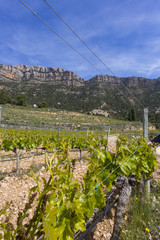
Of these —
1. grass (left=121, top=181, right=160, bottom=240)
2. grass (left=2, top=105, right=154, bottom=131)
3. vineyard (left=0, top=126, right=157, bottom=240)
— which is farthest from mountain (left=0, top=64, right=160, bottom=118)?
vineyard (left=0, top=126, right=157, bottom=240)

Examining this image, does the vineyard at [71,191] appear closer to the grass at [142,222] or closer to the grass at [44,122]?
the grass at [142,222]

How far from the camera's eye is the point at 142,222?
7.22ft

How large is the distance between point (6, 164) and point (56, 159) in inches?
257

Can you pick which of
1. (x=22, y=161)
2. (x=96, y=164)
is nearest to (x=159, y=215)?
(x=96, y=164)

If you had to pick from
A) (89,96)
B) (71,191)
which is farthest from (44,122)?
(89,96)

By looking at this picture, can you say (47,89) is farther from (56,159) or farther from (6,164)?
(56,159)

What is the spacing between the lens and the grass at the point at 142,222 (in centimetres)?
197

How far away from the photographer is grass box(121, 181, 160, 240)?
1.97 metres

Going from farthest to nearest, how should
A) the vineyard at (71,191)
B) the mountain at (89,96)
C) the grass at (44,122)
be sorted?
the mountain at (89,96) → the grass at (44,122) → the vineyard at (71,191)

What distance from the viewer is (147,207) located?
2553 millimetres

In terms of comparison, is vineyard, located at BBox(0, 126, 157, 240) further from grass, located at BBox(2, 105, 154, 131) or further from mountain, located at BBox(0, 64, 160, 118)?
mountain, located at BBox(0, 64, 160, 118)

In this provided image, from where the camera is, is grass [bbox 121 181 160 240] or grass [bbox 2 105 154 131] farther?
grass [bbox 2 105 154 131]

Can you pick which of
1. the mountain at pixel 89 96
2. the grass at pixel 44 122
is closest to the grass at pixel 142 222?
the grass at pixel 44 122

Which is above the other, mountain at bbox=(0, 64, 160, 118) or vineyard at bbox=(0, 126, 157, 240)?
mountain at bbox=(0, 64, 160, 118)
